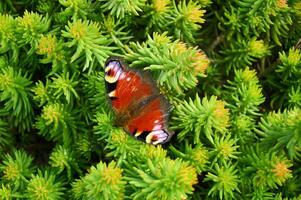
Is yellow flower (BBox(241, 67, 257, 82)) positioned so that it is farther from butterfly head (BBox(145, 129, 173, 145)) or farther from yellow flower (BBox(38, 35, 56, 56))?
yellow flower (BBox(38, 35, 56, 56))

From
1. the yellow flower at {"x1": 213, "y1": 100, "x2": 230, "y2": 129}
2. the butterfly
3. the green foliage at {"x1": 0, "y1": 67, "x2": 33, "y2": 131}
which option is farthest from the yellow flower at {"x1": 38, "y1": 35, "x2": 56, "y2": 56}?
the yellow flower at {"x1": 213, "y1": 100, "x2": 230, "y2": 129}

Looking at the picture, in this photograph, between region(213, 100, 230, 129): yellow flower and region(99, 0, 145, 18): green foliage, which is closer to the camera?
region(213, 100, 230, 129): yellow flower

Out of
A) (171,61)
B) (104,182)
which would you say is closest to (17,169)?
(104,182)

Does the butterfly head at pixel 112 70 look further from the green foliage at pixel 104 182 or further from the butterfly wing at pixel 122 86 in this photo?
the green foliage at pixel 104 182

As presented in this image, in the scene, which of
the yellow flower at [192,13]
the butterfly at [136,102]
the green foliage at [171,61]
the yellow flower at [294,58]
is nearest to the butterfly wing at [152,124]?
the butterfly at [136,102]

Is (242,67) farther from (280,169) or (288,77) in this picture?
(280,169)

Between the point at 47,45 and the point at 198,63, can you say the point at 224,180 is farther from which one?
the point at 47,45
